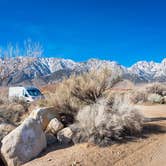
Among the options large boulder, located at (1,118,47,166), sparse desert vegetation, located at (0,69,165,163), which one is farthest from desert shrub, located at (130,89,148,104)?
large boulder, located at (1,118,47,166)

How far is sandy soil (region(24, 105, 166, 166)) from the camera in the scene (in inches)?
330

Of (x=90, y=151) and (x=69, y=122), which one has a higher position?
(x=69, y=122)

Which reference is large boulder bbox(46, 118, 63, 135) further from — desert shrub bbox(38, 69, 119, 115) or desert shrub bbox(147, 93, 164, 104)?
desert shrub bbox(147, 93, 164, 104)

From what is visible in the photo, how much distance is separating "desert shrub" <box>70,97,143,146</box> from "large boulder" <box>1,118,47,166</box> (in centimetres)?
112

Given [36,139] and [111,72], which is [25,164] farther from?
[111,72]

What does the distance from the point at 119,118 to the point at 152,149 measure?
1397mm

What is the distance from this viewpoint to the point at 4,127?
36.0ft

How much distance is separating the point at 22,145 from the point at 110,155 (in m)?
2.40

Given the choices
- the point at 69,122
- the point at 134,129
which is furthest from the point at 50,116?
the point at 134,129

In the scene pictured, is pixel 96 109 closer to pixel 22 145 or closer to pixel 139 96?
pixel 22 145

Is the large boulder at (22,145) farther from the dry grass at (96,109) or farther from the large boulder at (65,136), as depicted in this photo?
the dry grass at (96,109)

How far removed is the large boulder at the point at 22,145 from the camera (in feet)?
28.9

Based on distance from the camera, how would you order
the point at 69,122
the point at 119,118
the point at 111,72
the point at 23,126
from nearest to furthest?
the point at 23,126 < the point at 119,118 < the point at 69,122 < the point at 111,72

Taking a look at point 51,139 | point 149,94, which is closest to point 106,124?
point 51,139
